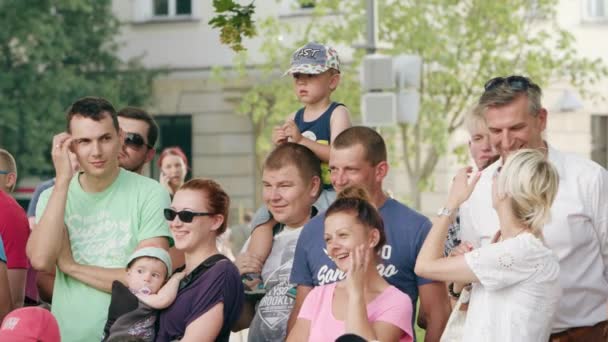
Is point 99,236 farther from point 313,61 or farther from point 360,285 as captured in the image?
point 360,285

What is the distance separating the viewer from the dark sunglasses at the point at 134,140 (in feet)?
27.9

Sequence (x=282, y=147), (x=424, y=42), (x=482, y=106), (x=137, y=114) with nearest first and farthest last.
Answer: (x=482, y=106)
(x=282, y=147)
(x=137, y=114)
(x=424, y=42)

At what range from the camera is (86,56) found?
95.0ft

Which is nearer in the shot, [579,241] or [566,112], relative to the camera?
[579,241]

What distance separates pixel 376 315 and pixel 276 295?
3.30 feet

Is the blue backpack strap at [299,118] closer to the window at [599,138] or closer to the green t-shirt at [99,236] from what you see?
the green t-shirt at [99,236]

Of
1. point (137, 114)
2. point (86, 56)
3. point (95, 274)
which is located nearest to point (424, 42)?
point (86, 56)

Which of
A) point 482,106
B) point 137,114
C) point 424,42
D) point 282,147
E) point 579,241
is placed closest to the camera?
point 579,241

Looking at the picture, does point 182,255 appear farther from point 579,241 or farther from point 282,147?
point 579,241

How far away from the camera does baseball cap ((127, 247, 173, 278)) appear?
7037mm

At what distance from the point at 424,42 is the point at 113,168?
17.3 metres

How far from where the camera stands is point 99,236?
24.3 feet

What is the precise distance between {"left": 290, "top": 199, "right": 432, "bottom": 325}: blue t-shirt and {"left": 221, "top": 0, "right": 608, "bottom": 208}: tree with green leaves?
55.6ft

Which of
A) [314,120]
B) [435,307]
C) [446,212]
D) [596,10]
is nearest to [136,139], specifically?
[314,120]
